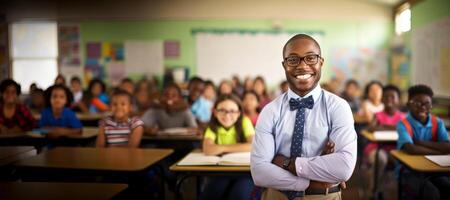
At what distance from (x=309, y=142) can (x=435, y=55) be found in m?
2.74

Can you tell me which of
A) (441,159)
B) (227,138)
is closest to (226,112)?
(227,138)

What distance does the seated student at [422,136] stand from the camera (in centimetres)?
231

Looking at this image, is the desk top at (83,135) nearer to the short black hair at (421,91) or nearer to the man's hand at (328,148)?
the man's hand at (328,148)

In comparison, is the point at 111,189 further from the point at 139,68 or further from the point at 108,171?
the point at 139,68

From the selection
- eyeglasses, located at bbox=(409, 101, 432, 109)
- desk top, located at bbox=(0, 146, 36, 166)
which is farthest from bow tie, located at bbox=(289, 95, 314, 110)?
desk top, located at bbox=(0, 146, 36, 166)

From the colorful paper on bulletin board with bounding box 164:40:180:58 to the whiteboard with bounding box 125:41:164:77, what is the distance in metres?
0.09

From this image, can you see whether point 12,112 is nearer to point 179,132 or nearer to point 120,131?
point 120,131

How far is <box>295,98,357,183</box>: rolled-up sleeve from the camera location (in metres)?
1.53

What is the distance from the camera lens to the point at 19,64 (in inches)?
76.6

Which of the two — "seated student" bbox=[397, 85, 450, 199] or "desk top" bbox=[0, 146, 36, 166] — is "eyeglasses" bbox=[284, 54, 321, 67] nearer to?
"seated student" bbox=[397, 85, 450, 199]

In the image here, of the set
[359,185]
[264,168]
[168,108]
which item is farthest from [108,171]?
[359,185]

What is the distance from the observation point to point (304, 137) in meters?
1.60

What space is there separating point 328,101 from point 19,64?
1.44 metres

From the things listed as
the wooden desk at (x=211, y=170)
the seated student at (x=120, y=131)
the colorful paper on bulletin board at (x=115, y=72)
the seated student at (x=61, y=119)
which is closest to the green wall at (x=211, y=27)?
the colorful paper on bulletin board at (x=115, y=72)
